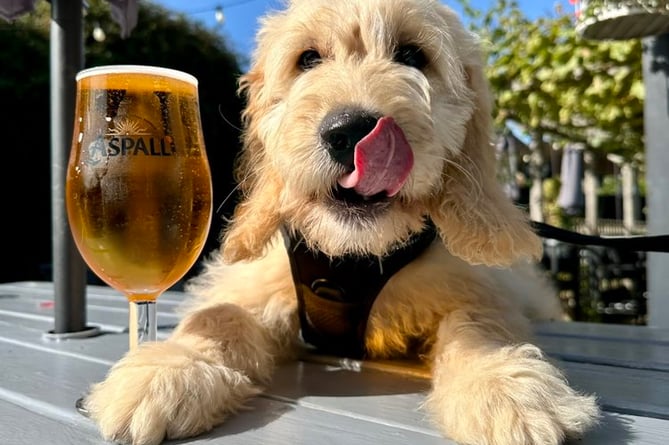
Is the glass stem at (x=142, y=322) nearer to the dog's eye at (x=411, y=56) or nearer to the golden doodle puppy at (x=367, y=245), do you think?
the golden doodle puppy at (x=367, y=245)

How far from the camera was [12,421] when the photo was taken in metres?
1.00

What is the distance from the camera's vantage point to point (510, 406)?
941 mm

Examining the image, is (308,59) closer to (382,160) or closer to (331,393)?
(382,160)

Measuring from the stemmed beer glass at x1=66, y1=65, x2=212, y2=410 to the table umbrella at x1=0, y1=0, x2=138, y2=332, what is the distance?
667 mm

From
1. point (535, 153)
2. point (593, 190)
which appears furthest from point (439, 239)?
point (593, 190)

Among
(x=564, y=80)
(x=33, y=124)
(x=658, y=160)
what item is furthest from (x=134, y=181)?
→ (x=33, y=124)

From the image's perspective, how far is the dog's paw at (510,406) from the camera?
0.90 metres

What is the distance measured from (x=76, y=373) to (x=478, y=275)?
105 cm

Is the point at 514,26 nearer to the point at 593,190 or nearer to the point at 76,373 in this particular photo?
the point at 76,373

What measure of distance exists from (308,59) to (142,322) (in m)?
0.79

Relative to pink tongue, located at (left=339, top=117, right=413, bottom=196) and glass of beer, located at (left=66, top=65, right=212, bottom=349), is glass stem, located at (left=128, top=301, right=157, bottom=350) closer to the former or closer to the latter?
glass of beer, located at (left=66, top=65, right=212, bottom=349)

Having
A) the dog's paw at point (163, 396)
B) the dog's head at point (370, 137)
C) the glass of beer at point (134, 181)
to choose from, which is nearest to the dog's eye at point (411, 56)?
the dog's head at point (370, 137)

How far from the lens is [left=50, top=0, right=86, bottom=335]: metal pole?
1.73 metres

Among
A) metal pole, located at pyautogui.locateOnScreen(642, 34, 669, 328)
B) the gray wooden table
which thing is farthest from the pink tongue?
metal pole, located at pyautogui.locateOnScreen(642, 34, 669, 328)
